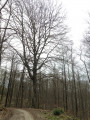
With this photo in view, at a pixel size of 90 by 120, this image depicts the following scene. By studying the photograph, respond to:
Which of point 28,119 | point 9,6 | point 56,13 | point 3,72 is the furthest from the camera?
point 3,72

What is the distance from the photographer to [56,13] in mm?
14703

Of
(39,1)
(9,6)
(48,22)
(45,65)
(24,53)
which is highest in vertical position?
(39,1)

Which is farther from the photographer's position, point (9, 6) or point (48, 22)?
point (48, 22)

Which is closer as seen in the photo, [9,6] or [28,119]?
[28,119]

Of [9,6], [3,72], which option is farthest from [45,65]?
[3,72]

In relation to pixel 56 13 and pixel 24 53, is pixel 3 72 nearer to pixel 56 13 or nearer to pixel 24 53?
pixel 24 53

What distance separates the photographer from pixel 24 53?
46.3ft

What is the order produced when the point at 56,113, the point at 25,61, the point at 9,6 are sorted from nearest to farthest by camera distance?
the point at 56,113 → the point at 9,6 → the point at 25,61

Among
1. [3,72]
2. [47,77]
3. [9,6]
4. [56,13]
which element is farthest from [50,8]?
[3,72]

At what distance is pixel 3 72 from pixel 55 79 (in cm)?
1715

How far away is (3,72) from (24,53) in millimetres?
14948

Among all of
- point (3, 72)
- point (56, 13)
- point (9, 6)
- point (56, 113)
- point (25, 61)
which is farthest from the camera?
point (3, 72)

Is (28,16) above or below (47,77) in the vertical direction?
above

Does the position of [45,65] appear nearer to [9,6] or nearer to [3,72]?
[9,6]
